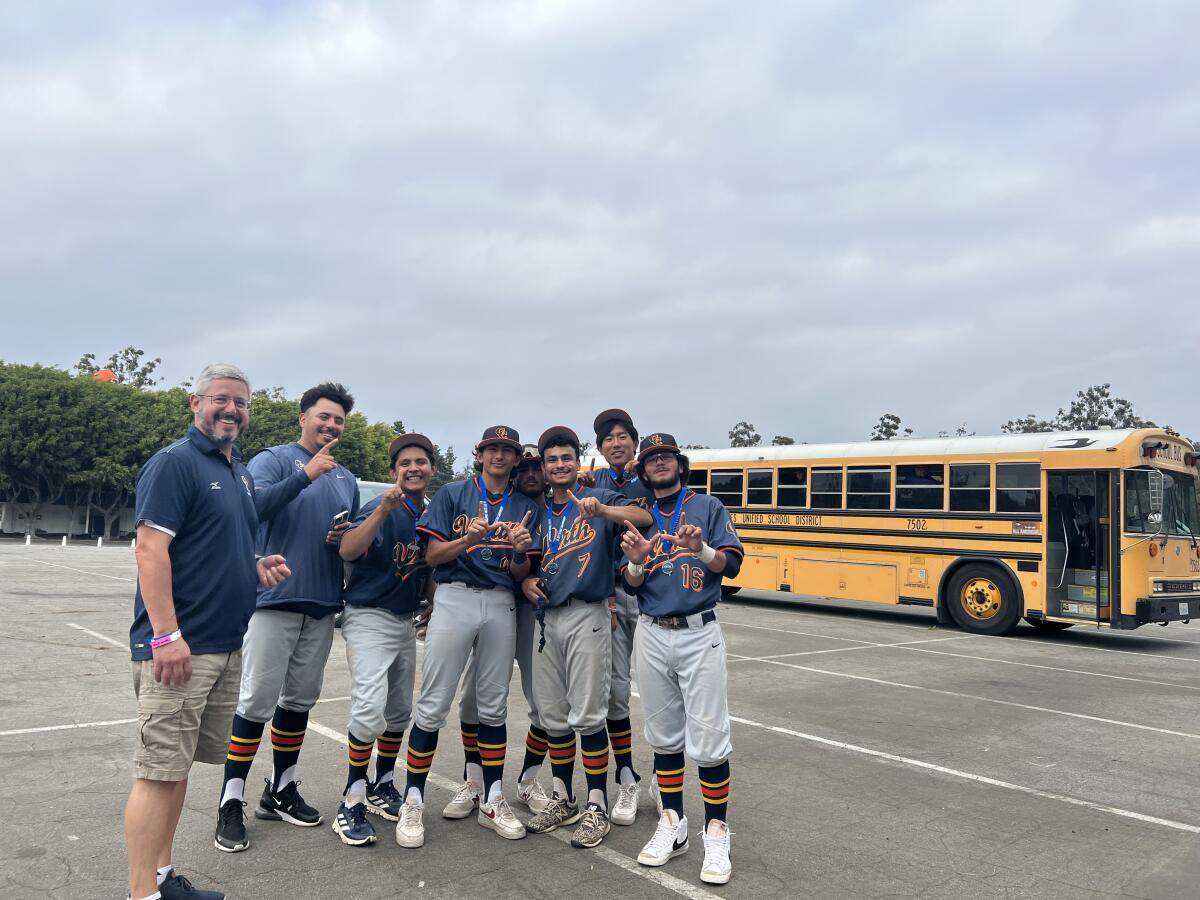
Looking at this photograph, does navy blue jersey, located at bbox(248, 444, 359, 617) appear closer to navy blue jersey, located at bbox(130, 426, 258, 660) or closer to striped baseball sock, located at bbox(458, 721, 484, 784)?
navy blue jersey, located at bbox(130, 426, 258, 660)

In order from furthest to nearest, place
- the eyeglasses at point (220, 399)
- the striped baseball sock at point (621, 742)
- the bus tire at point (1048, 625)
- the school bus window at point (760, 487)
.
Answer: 1. the school bus window at point (760, 487)
2. the bus tire at point (1048, 625)
3. the striped baseball sock at point (621, 742)
4. the eyeglasses at point (220, 399)

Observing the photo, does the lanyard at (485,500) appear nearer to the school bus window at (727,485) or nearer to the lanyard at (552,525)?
the lanyard at (552,525)

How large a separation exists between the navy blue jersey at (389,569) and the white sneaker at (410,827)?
964mm

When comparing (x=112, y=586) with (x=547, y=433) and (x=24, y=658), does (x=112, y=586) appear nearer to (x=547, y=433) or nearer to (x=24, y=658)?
(x=24, y=658)

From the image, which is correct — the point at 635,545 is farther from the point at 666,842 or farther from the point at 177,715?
the point at 177,715

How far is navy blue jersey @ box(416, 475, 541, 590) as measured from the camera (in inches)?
179

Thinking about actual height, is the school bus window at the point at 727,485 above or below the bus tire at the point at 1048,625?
above

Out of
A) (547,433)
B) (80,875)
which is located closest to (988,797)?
(547,433)

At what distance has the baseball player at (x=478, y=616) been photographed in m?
4.47

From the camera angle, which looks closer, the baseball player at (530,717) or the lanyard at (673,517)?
the lanyard at (673,517)

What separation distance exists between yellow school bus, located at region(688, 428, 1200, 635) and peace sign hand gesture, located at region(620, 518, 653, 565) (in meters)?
10.5

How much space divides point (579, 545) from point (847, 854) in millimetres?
2005

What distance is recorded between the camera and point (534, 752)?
4875mm

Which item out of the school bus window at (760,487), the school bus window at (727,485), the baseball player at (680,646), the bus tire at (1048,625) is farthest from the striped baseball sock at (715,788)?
the school bus window at (727,485)
